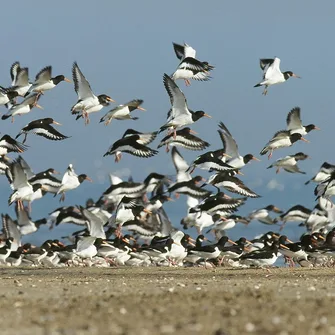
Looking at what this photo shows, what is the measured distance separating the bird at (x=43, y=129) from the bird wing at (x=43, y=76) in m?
1.18

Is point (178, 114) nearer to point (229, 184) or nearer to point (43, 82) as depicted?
point (229, 184)

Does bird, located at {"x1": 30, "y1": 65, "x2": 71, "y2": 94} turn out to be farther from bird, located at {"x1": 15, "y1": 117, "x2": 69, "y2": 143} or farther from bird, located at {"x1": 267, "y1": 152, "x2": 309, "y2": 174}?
bird, located at {"x1": 267, "y1": 152, "x2": 309, "y2": 174}

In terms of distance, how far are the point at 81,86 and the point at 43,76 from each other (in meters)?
1.24

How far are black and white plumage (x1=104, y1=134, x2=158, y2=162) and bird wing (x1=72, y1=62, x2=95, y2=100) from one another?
1.61 m

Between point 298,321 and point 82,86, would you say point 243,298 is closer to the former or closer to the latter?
point 298,321

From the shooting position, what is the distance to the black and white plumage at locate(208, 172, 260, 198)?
23812mm

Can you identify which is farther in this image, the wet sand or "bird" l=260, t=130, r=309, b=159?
"bird" l=260, t=130, r=309, b=159

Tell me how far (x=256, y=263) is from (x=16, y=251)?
6549 millimetres

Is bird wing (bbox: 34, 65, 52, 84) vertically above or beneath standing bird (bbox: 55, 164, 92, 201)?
above

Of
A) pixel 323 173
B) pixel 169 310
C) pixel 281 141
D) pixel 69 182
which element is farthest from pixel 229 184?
pixel 169 310

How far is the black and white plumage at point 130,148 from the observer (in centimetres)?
2512

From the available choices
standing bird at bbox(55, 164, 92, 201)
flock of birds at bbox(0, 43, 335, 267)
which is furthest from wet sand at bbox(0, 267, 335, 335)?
standing bird at bbox(55, 164, 92, 201)

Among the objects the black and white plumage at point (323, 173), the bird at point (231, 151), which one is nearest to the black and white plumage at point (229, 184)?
the bird at point (231, 151)

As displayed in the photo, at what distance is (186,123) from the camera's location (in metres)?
23.2
